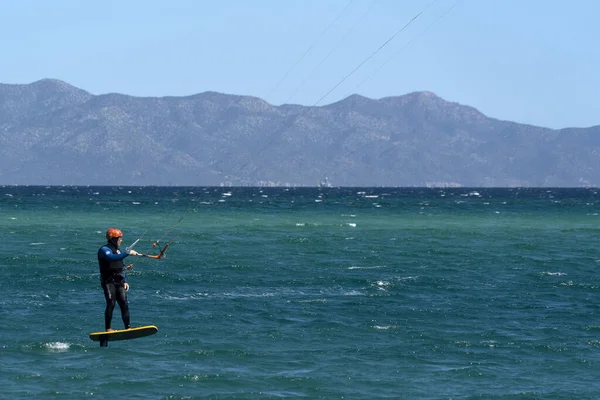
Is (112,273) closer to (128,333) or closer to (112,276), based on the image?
(112,276)

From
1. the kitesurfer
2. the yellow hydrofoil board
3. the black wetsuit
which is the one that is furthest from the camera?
the yellow hydrofoil board

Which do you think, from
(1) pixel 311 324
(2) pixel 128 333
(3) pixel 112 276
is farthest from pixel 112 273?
(1) pixel 311 324

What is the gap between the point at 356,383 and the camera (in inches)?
1007

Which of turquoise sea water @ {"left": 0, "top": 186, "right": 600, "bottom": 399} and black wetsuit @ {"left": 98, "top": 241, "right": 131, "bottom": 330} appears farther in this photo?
turquoise sea water @ {"left": 0, "top": 186, "right": 600, "bottom": 399}

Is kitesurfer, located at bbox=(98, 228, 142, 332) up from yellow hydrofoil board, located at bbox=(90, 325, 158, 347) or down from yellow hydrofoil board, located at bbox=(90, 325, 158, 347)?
up

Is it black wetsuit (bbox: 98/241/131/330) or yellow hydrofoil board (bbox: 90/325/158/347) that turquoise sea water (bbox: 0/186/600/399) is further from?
black wetsuit (bbox: 98/241/131/330)

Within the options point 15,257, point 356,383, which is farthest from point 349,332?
point 15,257

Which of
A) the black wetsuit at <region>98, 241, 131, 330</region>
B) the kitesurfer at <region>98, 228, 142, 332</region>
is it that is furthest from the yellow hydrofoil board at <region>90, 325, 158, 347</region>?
the black wetsuit at <region>98, 241, 131, 330</region>

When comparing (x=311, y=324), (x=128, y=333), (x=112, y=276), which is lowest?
(x=311, y=324)

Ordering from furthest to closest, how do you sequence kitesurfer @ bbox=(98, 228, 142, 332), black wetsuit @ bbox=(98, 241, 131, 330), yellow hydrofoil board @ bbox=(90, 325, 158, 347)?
yellow hydrofoil board @ bbox=(90, 325, 158, 347) → black wetsuit @ bbox=(98, 241, 131, 330) → kitesurfer @ bbox=(98, 228, 142, 332)

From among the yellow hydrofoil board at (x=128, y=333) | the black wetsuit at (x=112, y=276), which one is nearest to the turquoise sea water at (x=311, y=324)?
the yellow hydrofoil board at (x=128, y=333)

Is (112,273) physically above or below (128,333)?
above

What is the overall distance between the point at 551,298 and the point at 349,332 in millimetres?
11204

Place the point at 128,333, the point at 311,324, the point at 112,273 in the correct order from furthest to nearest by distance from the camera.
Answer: the point at 311,324, the point at 128,333, the point at 112,273
